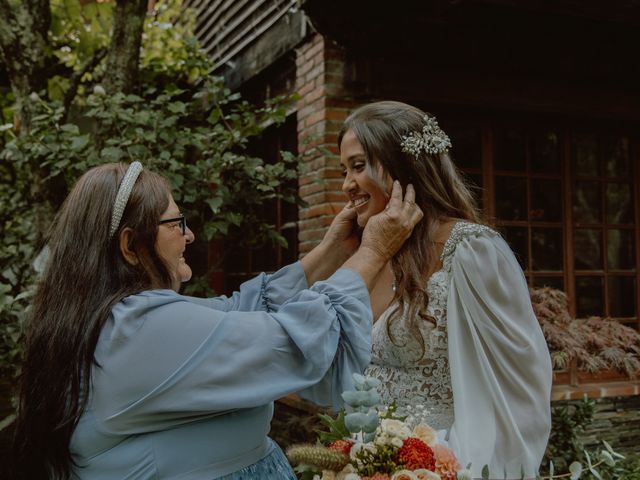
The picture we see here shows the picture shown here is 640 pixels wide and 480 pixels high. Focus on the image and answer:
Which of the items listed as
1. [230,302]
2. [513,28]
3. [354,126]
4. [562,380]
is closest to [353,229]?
[354,126]

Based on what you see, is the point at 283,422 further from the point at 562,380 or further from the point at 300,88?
the point at 300,88

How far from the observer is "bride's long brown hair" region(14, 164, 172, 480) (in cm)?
159

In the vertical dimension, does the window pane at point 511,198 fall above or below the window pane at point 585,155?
below

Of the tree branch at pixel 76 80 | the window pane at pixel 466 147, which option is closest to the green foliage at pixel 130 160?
the tree branch at pixel 76 80

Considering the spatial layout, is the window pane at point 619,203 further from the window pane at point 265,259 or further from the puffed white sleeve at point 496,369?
the puffed white sleeve at point 496,369

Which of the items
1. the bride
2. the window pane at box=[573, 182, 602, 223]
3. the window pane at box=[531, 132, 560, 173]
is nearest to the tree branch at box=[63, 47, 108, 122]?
the bride

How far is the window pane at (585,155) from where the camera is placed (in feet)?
18.1

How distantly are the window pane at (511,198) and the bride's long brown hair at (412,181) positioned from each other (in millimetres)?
3002

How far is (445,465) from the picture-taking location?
1387mm

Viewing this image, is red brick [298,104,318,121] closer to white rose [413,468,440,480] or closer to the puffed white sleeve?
the puffed white sleeve

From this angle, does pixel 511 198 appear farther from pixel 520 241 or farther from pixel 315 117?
pixel 315 117

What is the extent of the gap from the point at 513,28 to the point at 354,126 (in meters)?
2.87

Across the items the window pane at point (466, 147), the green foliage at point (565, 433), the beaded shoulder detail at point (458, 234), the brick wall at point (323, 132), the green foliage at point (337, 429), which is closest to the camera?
the green foliage at point (337, 429)

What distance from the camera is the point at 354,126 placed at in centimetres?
245
